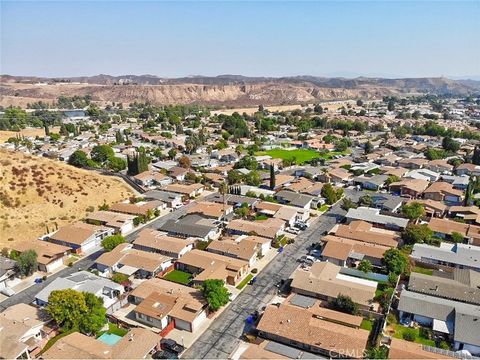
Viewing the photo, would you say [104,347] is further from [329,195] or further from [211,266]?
[329,195]

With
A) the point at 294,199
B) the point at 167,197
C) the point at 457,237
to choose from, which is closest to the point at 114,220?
the point at 167,197

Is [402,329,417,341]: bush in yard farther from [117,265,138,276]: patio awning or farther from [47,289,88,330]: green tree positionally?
[117,265,138,276]: patio awning

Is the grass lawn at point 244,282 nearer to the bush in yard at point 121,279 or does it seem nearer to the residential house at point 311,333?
the residential house at point 311,333

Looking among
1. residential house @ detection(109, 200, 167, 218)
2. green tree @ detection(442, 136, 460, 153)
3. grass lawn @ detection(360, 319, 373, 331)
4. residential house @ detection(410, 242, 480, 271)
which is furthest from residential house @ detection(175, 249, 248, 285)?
green tree @ detection(442, 136, 460, 153)

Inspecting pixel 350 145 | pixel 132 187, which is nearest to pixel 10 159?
pixel 132 187

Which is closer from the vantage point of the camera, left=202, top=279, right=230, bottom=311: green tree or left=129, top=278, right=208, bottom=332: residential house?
left=129, top=278, right=208, bottom=332: residential house

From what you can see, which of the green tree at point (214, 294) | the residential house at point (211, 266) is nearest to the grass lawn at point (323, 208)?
the residential house at point (211, 266)
